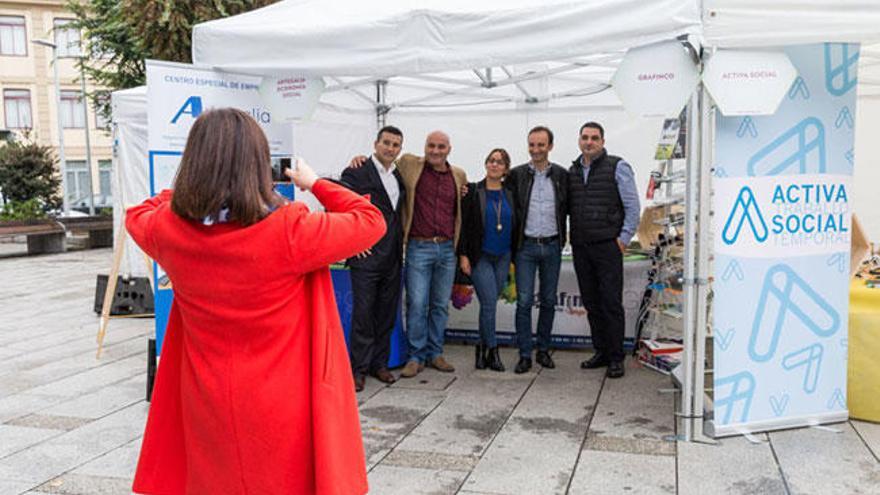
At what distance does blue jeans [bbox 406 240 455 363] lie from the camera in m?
5.39

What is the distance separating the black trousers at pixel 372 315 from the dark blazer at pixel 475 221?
1.73 feet

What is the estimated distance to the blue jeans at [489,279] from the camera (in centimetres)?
553

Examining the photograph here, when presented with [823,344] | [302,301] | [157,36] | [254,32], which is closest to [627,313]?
[823,344]

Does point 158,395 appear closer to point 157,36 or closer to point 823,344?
point 823,344

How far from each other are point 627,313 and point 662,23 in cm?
297

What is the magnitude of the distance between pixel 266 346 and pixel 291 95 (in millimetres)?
3162

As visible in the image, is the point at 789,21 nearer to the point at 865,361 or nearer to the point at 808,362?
the point at 808,362

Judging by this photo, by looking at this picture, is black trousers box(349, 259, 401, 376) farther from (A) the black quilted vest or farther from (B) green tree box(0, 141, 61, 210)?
(B) green tree box(0, 141, 61, 210)

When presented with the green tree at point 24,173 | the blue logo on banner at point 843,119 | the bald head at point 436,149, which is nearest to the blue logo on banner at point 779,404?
the blue logo on banner at point 843,119

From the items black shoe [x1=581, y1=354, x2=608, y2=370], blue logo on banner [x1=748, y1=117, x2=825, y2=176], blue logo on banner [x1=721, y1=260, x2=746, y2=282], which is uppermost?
blue logo on banner [x1=748, y1=117, x2=825, y2=176]

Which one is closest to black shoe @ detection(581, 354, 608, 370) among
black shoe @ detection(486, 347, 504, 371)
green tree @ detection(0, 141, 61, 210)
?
black shoe @ detection(486, 347, 504, 371)

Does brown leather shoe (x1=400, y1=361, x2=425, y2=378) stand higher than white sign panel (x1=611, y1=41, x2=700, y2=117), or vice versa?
white sign panel (x1=611, y1=41, x2=700, y2=117)

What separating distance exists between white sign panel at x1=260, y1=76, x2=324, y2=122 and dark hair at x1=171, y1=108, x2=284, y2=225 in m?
3.03

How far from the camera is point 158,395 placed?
2186 millimetres
